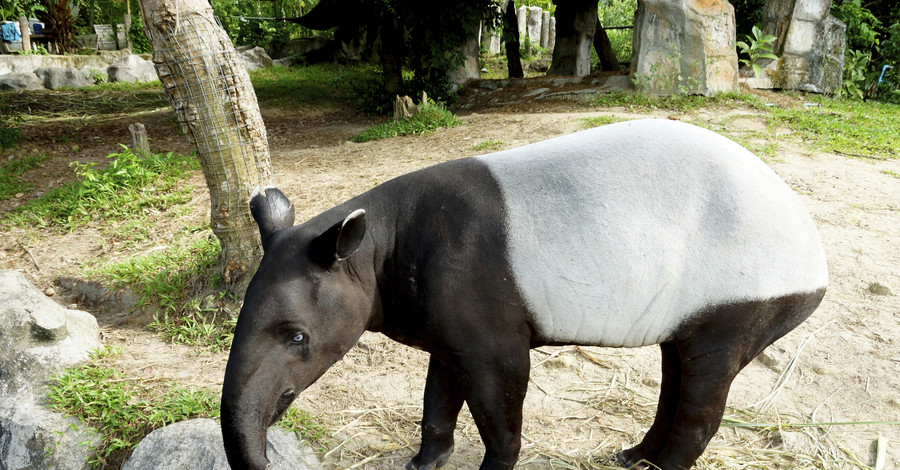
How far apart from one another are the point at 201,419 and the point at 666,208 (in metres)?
2.75

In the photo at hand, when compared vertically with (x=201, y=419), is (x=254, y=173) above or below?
above

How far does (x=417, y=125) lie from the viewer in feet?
32.8

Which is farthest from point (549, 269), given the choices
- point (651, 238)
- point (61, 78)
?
point (61, 78)

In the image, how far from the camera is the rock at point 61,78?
681 inches

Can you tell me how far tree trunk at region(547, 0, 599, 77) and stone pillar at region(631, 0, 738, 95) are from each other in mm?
3856

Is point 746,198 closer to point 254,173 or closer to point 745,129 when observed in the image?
point 254,173

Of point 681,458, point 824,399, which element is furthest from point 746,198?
point 824,399

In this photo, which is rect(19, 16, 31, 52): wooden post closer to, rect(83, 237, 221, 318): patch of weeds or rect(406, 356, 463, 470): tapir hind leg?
rect(83, 237, 221, 318): patch of weeds

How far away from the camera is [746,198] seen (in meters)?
2.52

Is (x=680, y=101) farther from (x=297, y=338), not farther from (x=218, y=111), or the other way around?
(x=297, y=338)

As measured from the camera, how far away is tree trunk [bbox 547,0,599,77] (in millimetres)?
15328

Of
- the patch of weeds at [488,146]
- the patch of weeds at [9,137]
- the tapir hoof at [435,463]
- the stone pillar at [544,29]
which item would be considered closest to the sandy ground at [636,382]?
the tapir hoof at [435,463]

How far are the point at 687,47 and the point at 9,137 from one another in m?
11.4

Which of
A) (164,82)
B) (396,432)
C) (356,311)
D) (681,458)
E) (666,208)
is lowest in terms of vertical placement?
(396,432)
